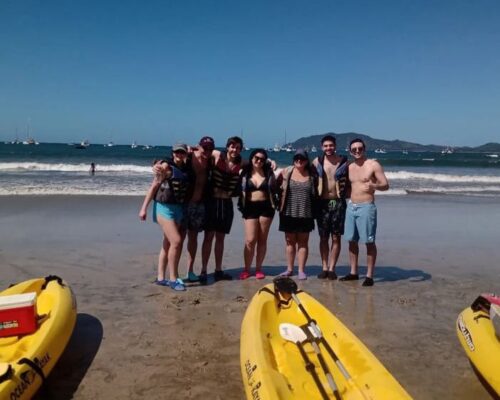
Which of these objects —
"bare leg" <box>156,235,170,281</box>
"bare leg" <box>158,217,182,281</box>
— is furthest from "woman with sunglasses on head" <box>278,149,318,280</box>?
"bare leg" <box>156,235,170,281</box>

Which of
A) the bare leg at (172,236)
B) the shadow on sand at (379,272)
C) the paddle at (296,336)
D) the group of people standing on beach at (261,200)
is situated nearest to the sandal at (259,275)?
the group of people standing on beach at (261,200)

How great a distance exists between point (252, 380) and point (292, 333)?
3.40 ft

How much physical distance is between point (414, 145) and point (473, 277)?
176 meters

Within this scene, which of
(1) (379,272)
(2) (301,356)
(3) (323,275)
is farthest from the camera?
(1) (379,272)

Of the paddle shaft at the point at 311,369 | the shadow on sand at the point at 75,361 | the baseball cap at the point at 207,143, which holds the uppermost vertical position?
the baseball cap at the point at 207,143

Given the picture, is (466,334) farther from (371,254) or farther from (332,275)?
(332,275)

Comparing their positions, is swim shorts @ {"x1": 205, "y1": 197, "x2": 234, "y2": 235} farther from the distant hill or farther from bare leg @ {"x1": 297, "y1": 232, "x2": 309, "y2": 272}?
the distant hill

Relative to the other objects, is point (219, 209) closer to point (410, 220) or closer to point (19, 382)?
point (19, 382)

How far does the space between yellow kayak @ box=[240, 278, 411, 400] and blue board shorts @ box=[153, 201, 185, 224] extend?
1.74 metres

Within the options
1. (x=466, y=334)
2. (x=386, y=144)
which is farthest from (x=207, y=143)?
(x=386, y=144)

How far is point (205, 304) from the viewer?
539 cm

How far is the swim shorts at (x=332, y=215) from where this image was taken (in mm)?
6289

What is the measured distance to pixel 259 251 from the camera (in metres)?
6.42

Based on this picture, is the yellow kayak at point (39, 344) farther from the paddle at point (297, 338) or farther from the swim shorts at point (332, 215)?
the swim shorts at point (332, 215)
